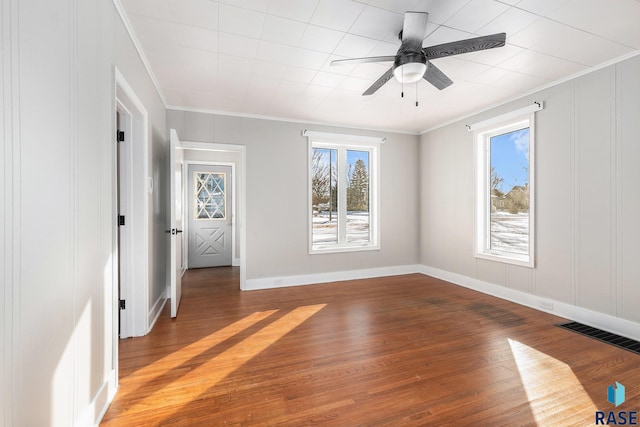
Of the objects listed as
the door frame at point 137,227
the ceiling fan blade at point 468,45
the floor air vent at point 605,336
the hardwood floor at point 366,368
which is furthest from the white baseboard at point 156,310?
the floor air vent at point 605,336

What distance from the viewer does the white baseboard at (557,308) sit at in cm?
283

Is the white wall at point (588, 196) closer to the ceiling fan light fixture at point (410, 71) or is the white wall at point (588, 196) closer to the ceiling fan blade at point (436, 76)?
the ceiling fan blade at point (436, 76)

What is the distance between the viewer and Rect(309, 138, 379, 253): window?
5.09 meters

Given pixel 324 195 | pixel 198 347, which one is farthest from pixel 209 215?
pixel 198 347

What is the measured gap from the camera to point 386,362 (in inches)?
92.4

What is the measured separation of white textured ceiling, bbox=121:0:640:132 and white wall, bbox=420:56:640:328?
0.29 meters

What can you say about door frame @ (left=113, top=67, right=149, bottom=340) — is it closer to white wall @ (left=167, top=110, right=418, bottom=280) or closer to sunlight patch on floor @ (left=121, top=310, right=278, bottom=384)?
sunlight patch on floor @ (left=121, top=310, right=278, bottom=384)

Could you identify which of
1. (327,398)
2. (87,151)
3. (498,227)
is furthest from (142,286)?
(498,227)

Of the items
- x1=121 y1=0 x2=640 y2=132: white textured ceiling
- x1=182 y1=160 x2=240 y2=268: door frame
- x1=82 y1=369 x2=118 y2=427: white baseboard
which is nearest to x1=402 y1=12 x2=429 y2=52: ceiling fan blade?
x1=121 y1=0 x2=640 y2=132: white textured ceiling

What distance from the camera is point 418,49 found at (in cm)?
218

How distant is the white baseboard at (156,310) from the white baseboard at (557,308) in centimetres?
428

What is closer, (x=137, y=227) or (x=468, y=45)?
(x=468, y=45)

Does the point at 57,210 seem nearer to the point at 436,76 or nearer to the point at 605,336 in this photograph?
the point at 436,76

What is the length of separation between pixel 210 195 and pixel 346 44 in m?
4.65
